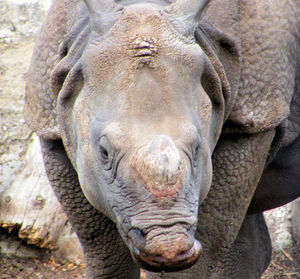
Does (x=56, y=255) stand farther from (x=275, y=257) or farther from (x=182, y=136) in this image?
(x=182, y=136)

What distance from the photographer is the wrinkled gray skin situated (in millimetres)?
2848

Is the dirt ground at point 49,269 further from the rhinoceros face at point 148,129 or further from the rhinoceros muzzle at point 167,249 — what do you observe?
the rhinoceros muzzle at point 167,249

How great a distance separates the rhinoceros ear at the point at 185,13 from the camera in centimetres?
324

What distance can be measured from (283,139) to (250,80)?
549mm

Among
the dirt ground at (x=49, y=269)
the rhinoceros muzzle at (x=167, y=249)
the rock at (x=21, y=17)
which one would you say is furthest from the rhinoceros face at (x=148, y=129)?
the rock at (x=21, y=17)

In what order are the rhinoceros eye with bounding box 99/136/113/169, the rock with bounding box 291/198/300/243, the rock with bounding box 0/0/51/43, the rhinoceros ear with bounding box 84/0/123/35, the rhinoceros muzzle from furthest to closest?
the rock with bounding box 0/0/51/43, the rock with bounding box 291/198/300/243, the rhinoceros ear with bounding box 84/0/123/35, the rhinoceros eye with bounding box 99/136/113/169, the rhinoceros muzzle

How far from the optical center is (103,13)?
3.25m

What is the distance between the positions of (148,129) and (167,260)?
549 millimetres

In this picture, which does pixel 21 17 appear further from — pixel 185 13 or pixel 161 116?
pixel 161 116

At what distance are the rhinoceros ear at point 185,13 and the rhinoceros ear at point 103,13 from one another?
0.24 meters

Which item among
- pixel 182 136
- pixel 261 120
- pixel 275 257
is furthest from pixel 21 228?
pixel 182 136

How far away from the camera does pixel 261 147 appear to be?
379 centimetres

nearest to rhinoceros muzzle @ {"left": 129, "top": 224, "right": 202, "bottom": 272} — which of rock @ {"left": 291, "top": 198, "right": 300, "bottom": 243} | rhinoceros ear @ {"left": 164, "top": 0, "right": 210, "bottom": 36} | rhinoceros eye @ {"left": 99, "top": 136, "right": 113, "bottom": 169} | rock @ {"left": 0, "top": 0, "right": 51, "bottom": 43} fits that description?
rhinoceros eye @ {"left": 99, "top": 136, "right": 113, "bottom": 169}

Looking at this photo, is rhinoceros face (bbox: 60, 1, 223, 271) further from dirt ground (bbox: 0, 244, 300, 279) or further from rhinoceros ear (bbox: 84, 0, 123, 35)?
dirt ground (bbox: 0, 244, 300, 279)
